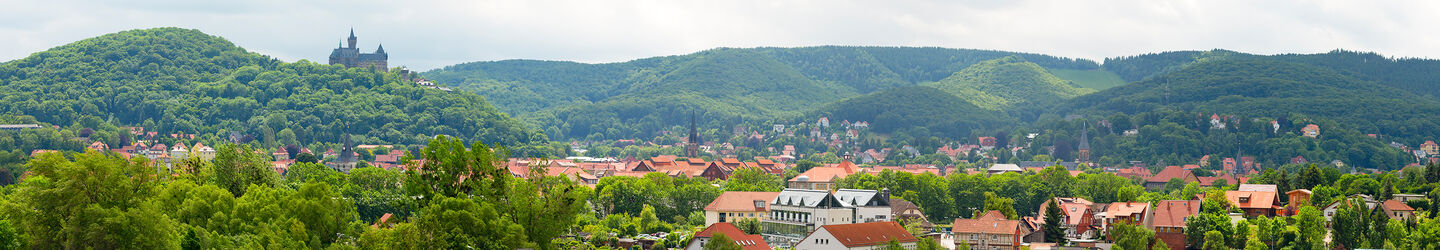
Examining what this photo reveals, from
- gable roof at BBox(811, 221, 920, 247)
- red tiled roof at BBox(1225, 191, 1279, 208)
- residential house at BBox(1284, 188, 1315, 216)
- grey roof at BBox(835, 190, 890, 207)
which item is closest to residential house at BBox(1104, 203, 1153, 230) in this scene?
red tiled roof at BBox(1225, 191, 1279, 208)

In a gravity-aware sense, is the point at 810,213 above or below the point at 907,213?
above

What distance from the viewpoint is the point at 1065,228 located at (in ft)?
351

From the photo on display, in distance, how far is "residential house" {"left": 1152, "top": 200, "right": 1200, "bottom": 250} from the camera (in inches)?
3971

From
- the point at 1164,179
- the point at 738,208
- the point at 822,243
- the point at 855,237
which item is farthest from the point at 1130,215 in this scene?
the point at 1164,179

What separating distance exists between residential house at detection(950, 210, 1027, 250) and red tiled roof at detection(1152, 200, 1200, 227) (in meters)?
8.75

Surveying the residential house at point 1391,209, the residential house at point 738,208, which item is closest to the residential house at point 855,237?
the residential house at point 738,208

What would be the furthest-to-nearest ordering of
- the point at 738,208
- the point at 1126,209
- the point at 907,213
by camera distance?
the point at 907,213, the point at 738,208, the point at 1126,209

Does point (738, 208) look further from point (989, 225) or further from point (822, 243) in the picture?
point (989, 225)

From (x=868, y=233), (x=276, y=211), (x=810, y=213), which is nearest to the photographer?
(x=276, y=211)

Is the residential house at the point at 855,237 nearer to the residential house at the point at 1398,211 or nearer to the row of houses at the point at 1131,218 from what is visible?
the row of houses at the point at 1131,218

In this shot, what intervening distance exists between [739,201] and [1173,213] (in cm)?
2864

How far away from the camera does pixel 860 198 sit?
4316 inches

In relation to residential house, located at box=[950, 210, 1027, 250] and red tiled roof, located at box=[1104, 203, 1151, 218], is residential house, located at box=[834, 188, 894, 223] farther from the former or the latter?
red tiled roof, located at box=[1104, 203, 1151, 218]

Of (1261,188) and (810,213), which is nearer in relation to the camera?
(810,213)
